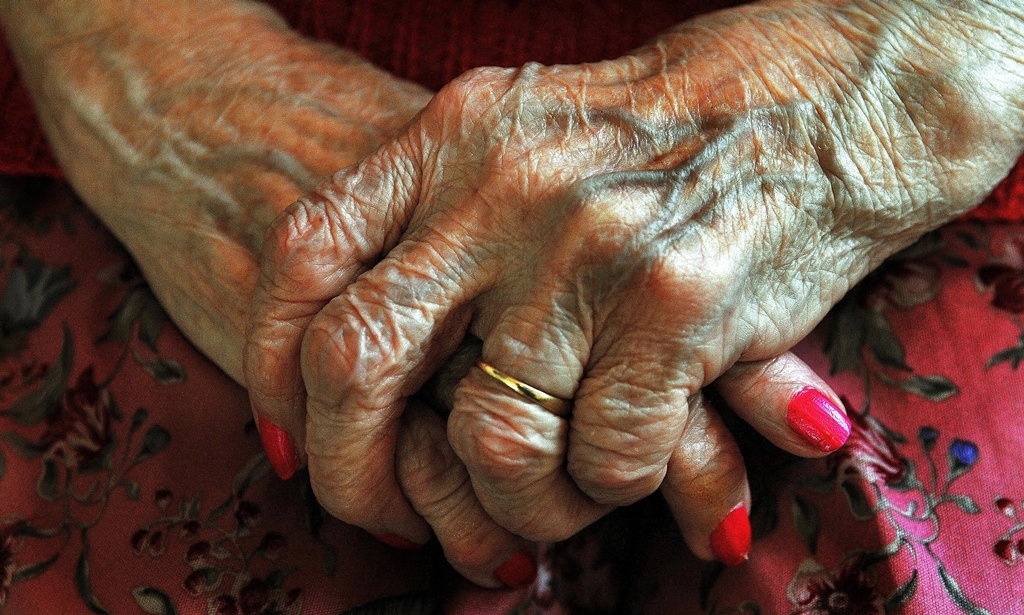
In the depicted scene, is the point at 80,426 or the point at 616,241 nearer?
the point at 616,241

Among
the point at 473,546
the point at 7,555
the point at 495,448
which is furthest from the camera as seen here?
the point at 7,555

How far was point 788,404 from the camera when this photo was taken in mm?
787

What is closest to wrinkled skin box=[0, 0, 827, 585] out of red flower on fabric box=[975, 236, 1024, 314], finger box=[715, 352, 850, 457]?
finger box=[715, 352, 850, 457]

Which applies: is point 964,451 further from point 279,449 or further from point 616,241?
point 279,449

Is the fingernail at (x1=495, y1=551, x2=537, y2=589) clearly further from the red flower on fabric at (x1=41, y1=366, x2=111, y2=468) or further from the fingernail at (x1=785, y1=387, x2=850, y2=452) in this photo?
the red flower on fabric at (x1=41, y1=366, x2=111, y2=468)

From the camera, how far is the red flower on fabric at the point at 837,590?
0.79 meters

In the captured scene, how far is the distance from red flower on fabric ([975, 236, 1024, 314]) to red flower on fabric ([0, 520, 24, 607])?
3.70 ft

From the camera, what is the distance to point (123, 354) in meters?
1.04

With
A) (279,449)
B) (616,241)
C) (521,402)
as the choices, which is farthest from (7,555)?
(616,241)

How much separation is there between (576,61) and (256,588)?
0.69m

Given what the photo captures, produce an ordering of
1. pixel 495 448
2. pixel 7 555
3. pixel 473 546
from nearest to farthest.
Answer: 1. pixel 495 448
2. pixel 473 546
3. pixel 7 555

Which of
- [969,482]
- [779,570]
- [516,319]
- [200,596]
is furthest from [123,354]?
[969,482]

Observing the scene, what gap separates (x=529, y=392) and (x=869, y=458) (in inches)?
15.0

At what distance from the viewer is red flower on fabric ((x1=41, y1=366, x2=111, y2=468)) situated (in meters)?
0.99
